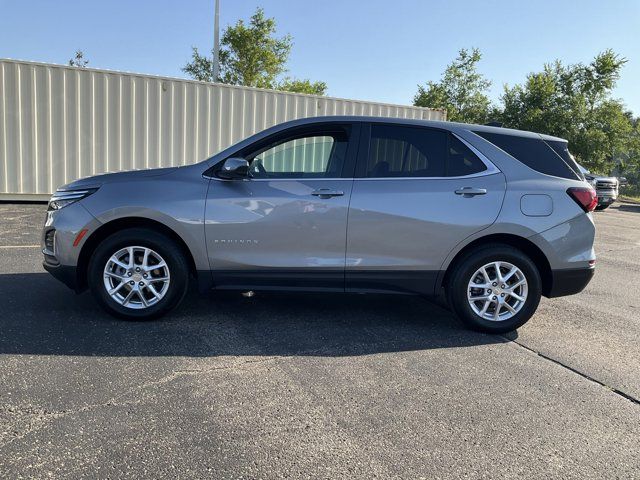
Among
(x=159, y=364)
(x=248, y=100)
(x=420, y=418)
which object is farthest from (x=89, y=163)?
(x=420, y=418)

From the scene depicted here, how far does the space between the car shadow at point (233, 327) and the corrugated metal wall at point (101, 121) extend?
7256 mm

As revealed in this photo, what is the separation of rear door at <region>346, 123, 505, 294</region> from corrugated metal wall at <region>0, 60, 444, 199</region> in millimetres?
9339

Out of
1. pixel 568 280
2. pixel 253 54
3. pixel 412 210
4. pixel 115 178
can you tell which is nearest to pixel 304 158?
pixel 412 210

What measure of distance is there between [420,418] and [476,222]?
1940 mm

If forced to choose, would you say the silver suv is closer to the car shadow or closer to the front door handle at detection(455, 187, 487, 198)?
the front door handle at detection(455, 187, 487, 198)

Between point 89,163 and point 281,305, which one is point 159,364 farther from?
point 89,163

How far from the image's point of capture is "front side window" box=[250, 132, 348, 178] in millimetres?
4375

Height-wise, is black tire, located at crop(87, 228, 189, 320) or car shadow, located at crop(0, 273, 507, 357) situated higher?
black tire, located at crop(87, 228, 189, 320)

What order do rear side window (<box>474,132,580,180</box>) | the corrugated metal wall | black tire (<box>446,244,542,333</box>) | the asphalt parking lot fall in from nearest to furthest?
the asphalt parking lot → black tire (<box>446,244,542,333</box>) → rear side window (<box>474,132,580,180</box>) → the corrugated metal wall

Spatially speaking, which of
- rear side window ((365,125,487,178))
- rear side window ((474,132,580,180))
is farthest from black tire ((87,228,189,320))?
rear side window ((474,132,580,180))

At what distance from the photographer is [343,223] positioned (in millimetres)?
4266

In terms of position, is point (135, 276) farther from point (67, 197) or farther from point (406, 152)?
point (406, 152)

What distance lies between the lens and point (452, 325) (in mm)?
4684

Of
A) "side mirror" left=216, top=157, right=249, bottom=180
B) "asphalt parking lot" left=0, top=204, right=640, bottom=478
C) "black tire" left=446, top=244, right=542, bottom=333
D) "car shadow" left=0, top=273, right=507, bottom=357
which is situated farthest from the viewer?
"black tire" left=446, top=244, right=542, bottom=333
